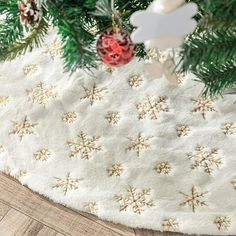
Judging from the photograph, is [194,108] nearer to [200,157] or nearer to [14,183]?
[200,157]

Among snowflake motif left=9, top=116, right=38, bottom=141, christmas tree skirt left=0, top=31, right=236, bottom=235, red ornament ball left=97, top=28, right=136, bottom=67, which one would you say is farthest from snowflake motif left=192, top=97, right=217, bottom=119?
red ornament ball left=97, top=28, right=136, bottom=67

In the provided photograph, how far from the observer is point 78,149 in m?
1.01

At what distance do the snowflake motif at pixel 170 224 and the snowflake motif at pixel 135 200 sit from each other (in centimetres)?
4

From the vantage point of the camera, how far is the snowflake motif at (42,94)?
1085 mm

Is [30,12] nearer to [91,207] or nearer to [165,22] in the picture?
[165,22]

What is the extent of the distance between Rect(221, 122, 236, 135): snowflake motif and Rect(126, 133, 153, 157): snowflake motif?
16cm

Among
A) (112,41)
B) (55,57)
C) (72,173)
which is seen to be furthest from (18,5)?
(55,57)

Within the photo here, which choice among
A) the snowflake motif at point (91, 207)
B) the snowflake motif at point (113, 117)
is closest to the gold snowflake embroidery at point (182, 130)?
the snowflake motif at point (113, 117)

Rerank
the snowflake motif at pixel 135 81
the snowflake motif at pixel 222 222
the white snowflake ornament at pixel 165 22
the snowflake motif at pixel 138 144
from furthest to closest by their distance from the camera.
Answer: the snowflake motif at pixel 135 81 → the snowflake motif at pixel 138 144 → the snowflake motif at pixel 222 222 → the white snowflake ornament at pixel 165 22

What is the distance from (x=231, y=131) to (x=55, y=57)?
0.45 metres

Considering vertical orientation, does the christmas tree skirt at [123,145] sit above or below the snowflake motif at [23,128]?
below

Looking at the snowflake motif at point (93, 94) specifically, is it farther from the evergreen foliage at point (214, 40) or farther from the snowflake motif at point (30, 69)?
the evergreen foliage at point (214, 40)

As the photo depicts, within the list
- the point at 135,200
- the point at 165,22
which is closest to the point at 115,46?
the point at 165,22

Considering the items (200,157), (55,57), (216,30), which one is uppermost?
(216,30)
